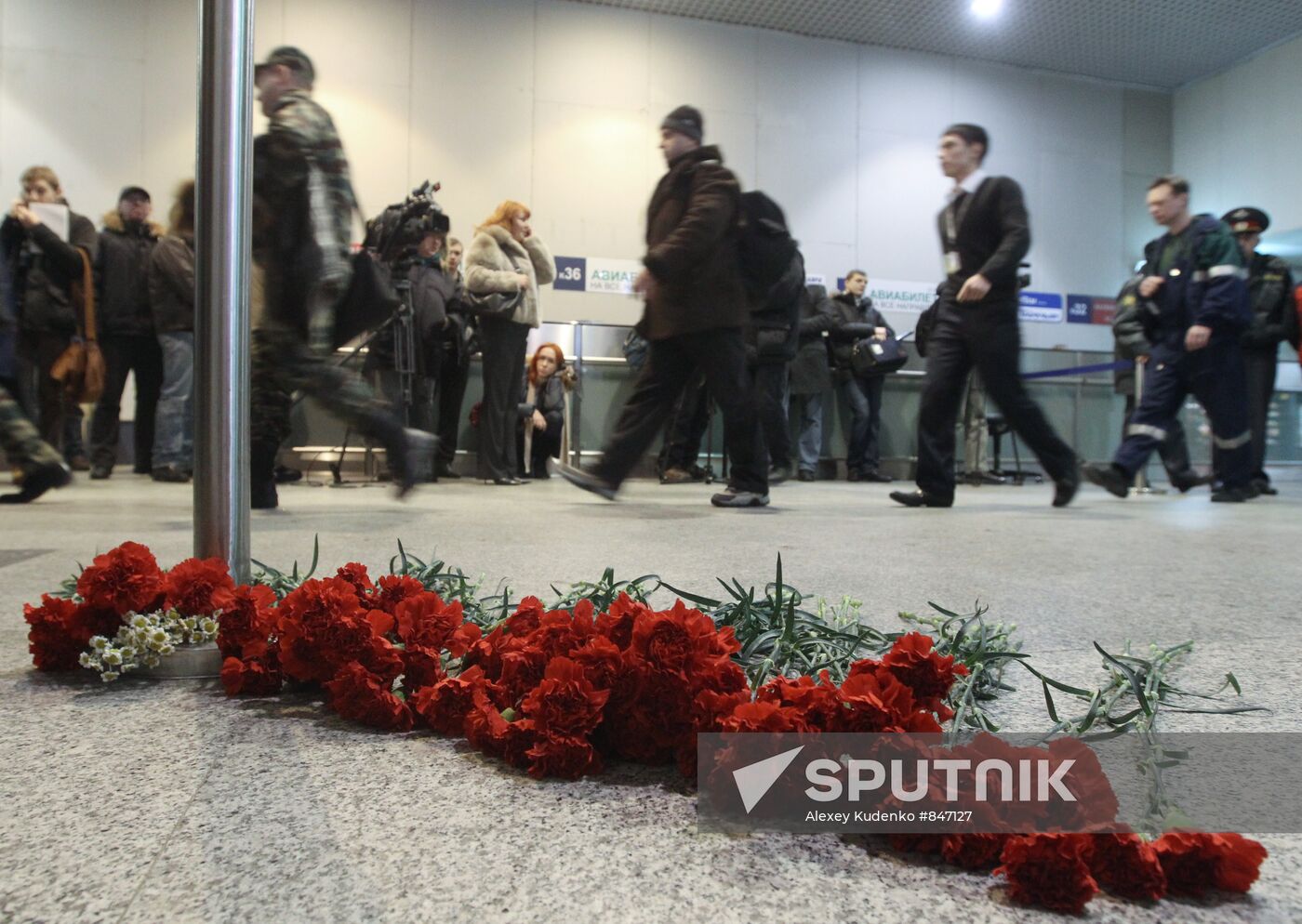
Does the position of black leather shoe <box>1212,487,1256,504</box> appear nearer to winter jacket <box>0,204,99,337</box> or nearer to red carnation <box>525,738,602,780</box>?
red carnation <box>525,738,602,780</box>

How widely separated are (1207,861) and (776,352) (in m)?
4.98

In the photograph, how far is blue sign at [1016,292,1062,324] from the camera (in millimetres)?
11609

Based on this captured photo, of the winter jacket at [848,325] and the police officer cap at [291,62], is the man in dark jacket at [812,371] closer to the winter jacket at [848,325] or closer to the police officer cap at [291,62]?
the winter jacket at [848,325]

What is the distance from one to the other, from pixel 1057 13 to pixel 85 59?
939 centimetres

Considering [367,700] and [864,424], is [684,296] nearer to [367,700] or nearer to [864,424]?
[367,700]

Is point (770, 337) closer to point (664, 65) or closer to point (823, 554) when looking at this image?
point (823, 554)

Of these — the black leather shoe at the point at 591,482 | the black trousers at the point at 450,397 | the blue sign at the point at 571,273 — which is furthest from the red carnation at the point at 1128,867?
the blue sign at the point at 571,273

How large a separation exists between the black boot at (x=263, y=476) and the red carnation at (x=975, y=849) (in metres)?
3.32

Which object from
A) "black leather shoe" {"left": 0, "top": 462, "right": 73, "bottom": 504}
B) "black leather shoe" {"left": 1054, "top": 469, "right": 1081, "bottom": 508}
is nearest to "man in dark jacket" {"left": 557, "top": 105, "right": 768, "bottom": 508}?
"black leather shoe" {"left": 1054, "top": 469, "right": 1081, "bottom": 508}

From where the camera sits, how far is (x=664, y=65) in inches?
408

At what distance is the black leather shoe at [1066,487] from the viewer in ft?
15.5

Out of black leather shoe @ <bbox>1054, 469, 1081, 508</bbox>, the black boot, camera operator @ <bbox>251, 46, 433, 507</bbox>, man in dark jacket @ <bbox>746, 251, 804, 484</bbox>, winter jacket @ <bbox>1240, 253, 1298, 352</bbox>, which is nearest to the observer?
camera operator @ <bbox>251, 46, 433, 507</bbox>

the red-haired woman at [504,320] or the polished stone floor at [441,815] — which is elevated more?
the red-haired woman at [504,320]

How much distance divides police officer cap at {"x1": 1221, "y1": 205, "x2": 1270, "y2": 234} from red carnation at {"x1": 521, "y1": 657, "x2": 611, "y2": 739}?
22.4 feet
